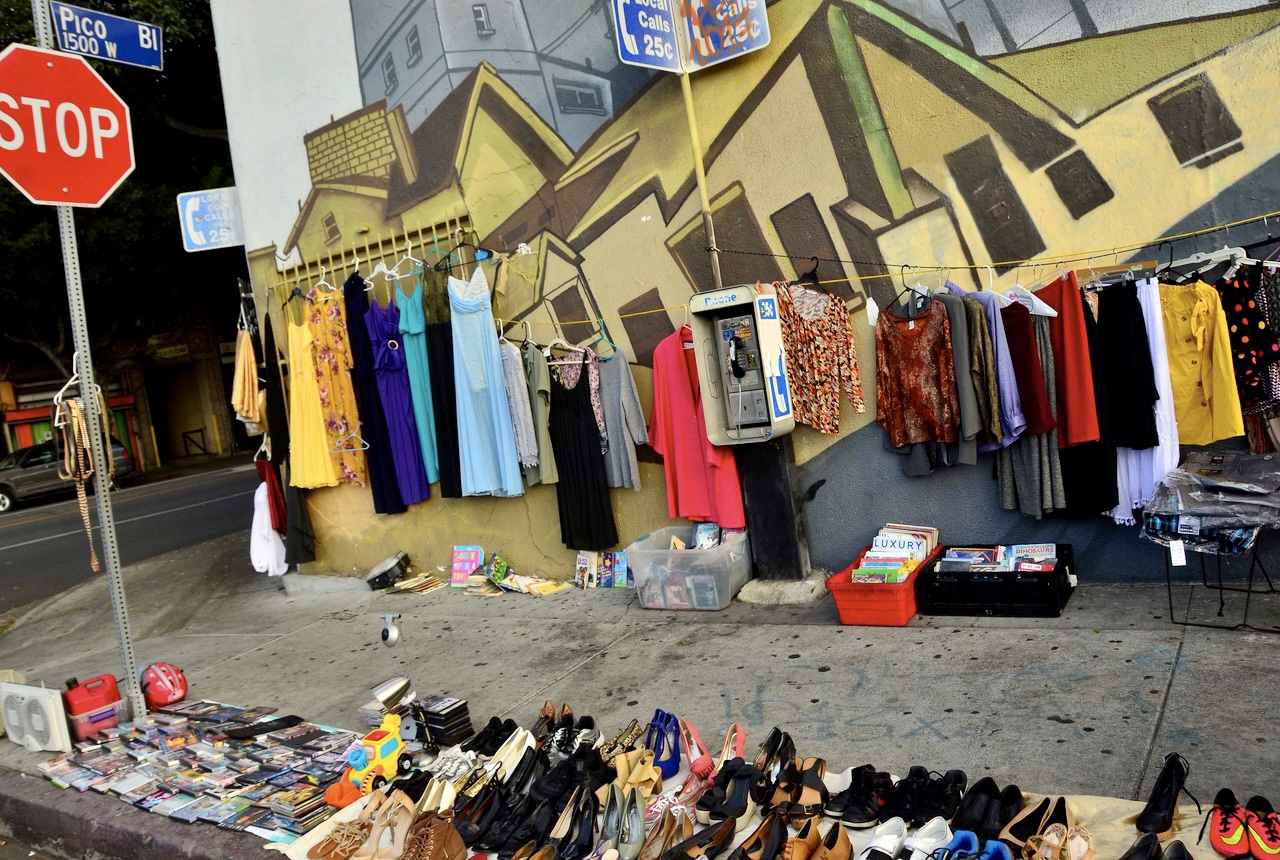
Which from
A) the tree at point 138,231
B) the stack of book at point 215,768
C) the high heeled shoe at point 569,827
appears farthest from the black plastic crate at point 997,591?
the tree at point 138,231

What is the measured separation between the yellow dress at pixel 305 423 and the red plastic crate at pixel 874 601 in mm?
4771

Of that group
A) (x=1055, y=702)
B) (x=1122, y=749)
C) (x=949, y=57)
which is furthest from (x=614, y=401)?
(x=1122, y=749)

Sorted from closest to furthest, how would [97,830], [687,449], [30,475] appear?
[97,830] → [687,449] → [30,475]

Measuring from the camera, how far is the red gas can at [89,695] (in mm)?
5230

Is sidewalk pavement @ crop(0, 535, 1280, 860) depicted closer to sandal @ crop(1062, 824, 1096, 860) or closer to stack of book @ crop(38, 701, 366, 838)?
stack of book @ crop(38, 701, 366, 838)

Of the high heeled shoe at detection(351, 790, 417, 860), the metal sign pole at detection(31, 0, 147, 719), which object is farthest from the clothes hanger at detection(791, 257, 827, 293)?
the metal sign pole at detection(31, 0, 147, 719)

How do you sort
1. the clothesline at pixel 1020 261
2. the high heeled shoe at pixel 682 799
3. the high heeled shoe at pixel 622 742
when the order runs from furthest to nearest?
the clothesline at pixel 1020 261
the high heeled shoe at pixel 622 742
the high heeled shoe at pixel 682 799

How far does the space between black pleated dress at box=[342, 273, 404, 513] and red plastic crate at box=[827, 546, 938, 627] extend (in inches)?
161

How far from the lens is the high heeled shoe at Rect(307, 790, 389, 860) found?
12.1 feet

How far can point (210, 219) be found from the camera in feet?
28.8

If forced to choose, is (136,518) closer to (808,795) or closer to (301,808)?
(301,808)

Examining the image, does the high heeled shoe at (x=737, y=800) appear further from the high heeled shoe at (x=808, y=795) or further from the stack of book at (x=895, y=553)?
the stack of book at (x=895, y=553)

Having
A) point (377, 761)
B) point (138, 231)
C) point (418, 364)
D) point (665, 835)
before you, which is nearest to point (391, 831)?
point (377, 761)

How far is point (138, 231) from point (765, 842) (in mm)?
22374
